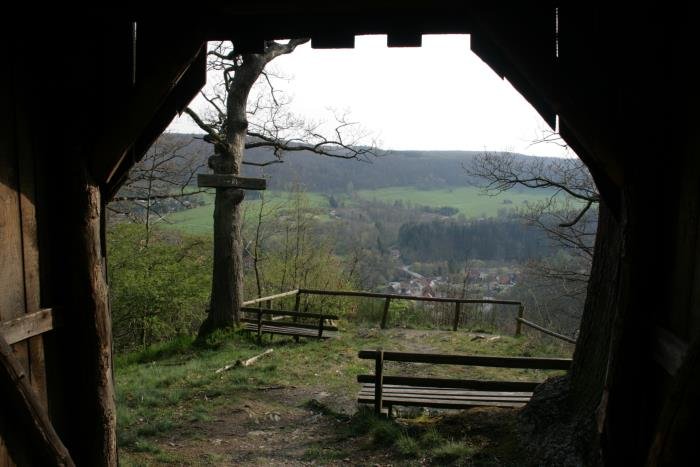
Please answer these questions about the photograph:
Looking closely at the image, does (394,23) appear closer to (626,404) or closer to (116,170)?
(116,170)

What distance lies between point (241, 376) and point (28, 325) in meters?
6.81

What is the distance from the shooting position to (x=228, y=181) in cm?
1227

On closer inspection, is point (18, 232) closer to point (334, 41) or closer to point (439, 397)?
point (334, 41)

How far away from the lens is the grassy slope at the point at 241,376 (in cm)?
651

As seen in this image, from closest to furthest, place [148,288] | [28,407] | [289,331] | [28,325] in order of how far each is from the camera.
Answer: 1. [28,407]
2. [28,325]
3. [289,331]
4. [148,288]

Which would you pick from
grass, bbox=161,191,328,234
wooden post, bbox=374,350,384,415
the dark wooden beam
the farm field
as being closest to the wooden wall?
the dark wooden beam

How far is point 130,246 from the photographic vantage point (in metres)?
16.8

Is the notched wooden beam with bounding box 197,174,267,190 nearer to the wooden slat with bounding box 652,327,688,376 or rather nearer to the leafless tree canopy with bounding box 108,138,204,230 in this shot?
the leafless tree canopy with bounding box 108,138,204,230

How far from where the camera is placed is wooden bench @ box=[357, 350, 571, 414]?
21.9 feet

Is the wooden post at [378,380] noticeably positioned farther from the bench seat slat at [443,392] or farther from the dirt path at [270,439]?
the dirt path at [270,439]

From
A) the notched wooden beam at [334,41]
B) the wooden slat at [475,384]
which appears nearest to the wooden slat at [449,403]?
the wooden slat at [475,384]

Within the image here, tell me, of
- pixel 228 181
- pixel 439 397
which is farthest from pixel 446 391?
pixel 228 181

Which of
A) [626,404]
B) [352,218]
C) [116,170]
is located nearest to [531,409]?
[626,404]

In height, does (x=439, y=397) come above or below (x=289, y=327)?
above
